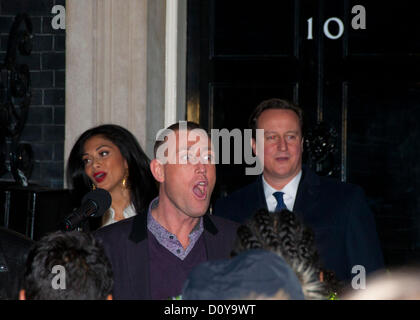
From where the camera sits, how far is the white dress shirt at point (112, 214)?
3.79 metres

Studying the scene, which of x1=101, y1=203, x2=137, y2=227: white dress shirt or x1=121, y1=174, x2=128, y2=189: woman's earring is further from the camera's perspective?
x1=121, y1=174, x2=128, y2=189: woman's earring

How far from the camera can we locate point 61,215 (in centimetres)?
426

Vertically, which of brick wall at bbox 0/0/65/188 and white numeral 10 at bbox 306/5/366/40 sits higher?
white numeral 10 at bbox 306/5/366/40

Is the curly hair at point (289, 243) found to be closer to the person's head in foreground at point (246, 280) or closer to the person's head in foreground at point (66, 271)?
the person's head in foreground at point (246, 280)

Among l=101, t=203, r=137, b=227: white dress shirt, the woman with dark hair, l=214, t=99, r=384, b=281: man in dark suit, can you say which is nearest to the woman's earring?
the woman with dark hair

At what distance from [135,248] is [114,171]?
129 cm

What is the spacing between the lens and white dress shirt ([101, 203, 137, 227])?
3.79m

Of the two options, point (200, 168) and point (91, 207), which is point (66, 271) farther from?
point (200, 168)

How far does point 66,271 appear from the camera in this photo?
4.99 ft

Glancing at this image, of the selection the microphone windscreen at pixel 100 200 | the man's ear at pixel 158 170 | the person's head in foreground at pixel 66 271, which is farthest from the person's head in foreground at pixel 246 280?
the man's ear at pixel 158 170

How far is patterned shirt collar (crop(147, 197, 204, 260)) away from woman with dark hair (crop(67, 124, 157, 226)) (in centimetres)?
113

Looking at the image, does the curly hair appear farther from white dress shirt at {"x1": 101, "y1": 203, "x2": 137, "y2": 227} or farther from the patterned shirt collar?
white dress shirt at {"x1": 101, "y1": 203, "x2": 137, "y2": 227}

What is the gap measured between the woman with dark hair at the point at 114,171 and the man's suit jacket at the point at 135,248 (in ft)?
3.40

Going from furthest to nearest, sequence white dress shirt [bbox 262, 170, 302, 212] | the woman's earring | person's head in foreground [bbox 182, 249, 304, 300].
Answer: the woman's earring, white dress shirt [bbox 262, 170, 302, 212], person's head in foreground [bbox 182, 249, 304, 300]
